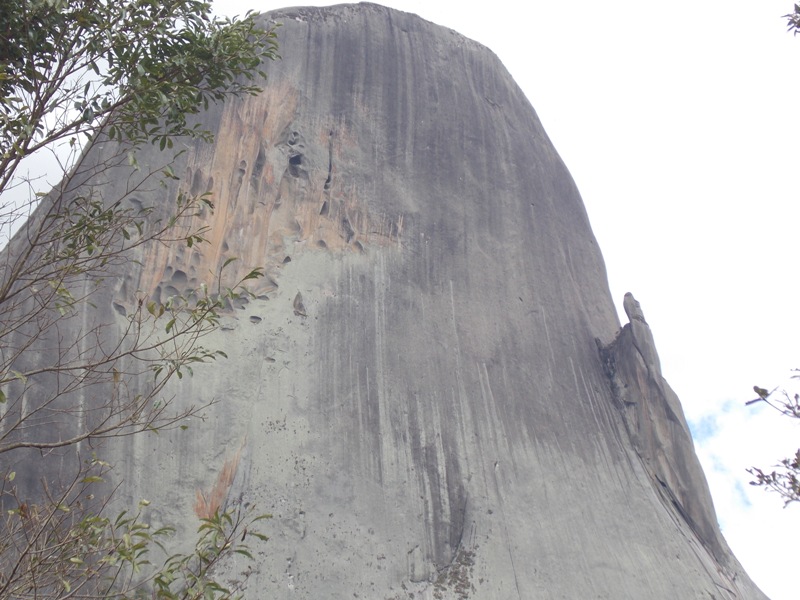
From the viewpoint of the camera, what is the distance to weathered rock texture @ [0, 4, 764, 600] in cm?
1412

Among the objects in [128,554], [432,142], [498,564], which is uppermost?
[432,142]

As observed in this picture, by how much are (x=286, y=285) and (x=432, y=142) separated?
20.2 feet

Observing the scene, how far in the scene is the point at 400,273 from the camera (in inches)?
699

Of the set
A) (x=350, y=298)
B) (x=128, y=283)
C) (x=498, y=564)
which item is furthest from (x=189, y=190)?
(x=498, y=564)

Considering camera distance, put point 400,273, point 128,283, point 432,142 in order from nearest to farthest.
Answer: point 128,283 < point 400,273 < point 432,142

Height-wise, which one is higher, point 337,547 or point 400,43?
point 400,43

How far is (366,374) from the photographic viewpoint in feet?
52.3

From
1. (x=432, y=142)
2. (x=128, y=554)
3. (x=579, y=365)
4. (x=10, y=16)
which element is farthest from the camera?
(x=432, y=142)

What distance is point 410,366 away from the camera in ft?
54.0

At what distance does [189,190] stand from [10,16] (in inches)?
429

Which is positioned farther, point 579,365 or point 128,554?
point 579,365

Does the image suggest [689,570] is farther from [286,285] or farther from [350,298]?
[286,285]

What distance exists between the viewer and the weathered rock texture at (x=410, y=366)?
14117 mm

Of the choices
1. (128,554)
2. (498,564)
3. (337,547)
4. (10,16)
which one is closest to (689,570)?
(498,564)
